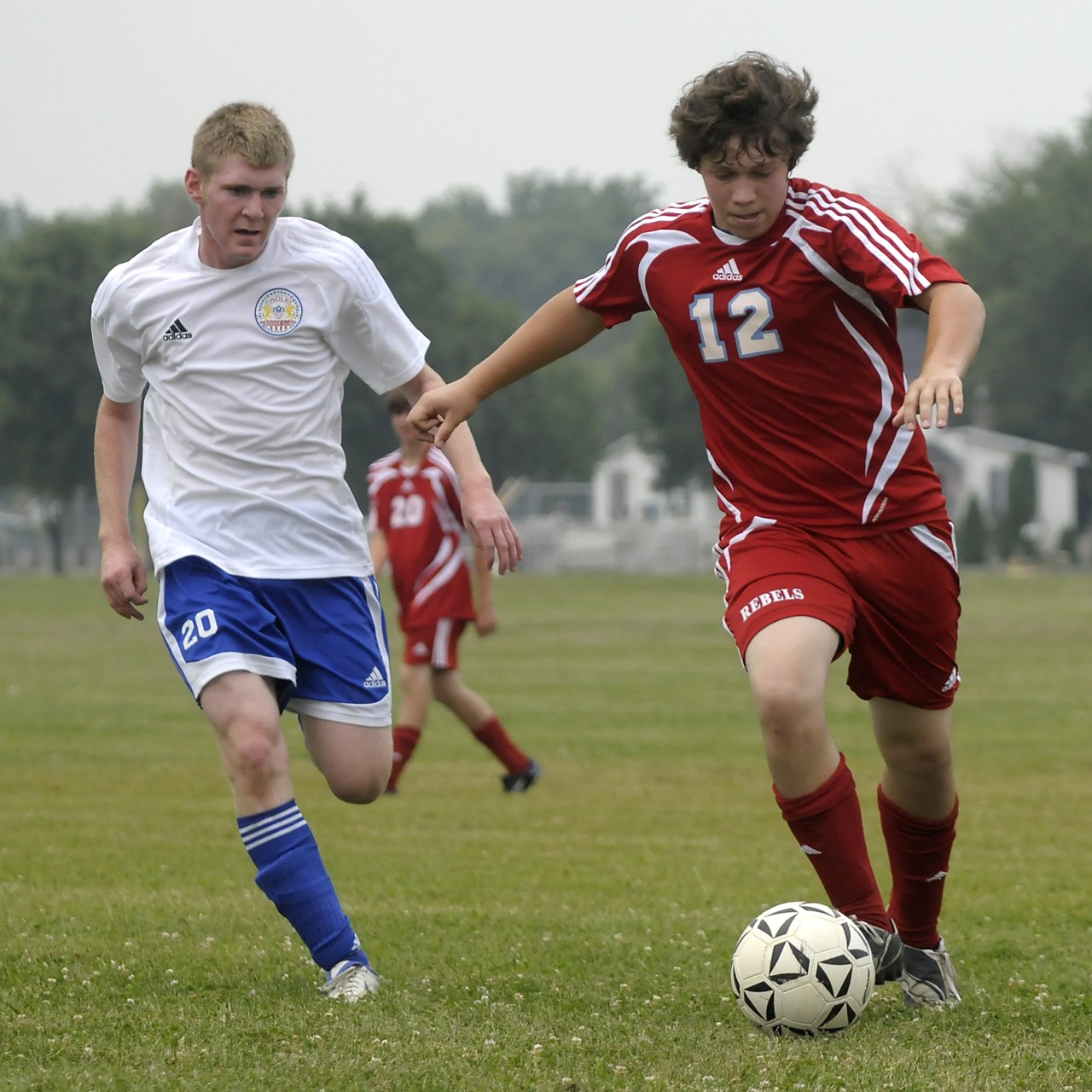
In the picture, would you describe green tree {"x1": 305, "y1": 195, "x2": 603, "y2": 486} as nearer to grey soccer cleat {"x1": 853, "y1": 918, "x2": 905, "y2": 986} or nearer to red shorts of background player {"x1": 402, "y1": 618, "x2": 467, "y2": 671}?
red shorts of background player {"x1": 402, "y1": 618, "x2": 467, "y2": 671}

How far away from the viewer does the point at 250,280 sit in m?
5.43

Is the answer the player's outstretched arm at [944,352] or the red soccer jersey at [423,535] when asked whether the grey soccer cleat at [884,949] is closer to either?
the player's outstretched arm at [944,352]

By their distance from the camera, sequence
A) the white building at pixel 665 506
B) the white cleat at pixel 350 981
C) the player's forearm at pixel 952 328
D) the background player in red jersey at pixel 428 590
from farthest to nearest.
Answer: the white building at pixel 665 506 → the background player in red jersey at pixel 428 590 → the white cleat at pixel 350 981 → the player's forearm at pixel 952 328

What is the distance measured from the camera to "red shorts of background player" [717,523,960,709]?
4883 millimetres

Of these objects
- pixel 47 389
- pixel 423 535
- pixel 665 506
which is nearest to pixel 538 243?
pixel 665 506

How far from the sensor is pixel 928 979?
5273mm

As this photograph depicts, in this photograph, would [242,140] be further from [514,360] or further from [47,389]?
[47,389]

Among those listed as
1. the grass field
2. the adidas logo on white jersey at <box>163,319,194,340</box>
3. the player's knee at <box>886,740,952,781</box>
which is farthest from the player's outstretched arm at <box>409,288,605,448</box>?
the grass field

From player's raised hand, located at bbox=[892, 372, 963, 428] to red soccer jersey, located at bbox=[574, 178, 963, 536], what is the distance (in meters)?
0.47

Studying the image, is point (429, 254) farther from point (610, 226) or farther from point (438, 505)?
point (610, 226)

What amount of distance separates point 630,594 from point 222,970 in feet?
115

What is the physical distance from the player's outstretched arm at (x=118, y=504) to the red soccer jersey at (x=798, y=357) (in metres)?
1.64

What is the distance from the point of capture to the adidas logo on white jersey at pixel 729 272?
492 centimetres

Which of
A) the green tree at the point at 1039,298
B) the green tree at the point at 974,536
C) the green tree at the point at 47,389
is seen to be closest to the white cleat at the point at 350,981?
the green tree at the point at 974,536
